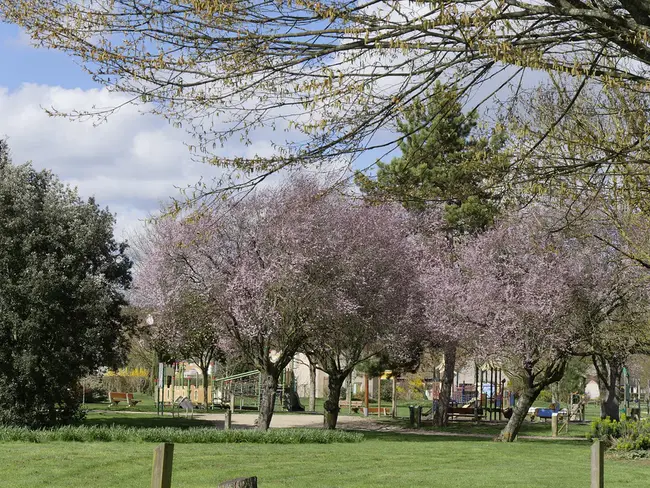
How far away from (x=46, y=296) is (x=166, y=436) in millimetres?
5166

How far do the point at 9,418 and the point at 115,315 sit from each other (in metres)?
4.22

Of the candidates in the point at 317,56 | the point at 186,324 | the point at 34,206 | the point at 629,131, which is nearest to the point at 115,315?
the point at 186,324

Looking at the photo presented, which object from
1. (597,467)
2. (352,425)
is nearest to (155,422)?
(352,425)

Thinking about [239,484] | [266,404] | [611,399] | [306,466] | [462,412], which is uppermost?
[239,484]

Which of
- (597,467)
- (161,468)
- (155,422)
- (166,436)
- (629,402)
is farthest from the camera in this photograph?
(629,402)

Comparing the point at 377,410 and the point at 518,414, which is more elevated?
the point at 518,414

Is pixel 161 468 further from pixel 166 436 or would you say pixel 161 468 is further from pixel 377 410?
pixel 377 410

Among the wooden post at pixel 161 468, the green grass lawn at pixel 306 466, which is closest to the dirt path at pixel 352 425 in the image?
the green grass lawn at pixel 306 466

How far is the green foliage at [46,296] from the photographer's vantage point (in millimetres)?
21047

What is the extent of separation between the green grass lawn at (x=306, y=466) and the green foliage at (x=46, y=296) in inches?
185

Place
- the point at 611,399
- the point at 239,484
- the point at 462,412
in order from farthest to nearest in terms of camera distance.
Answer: the point at 462,412 → the point at 611,399 → the point at 239,484

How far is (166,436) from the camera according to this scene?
1841cm

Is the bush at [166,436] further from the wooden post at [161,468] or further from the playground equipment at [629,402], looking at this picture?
the wooden post at [161,468]

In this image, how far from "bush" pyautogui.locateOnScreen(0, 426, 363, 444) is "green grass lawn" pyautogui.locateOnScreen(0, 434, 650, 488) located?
673 mm
